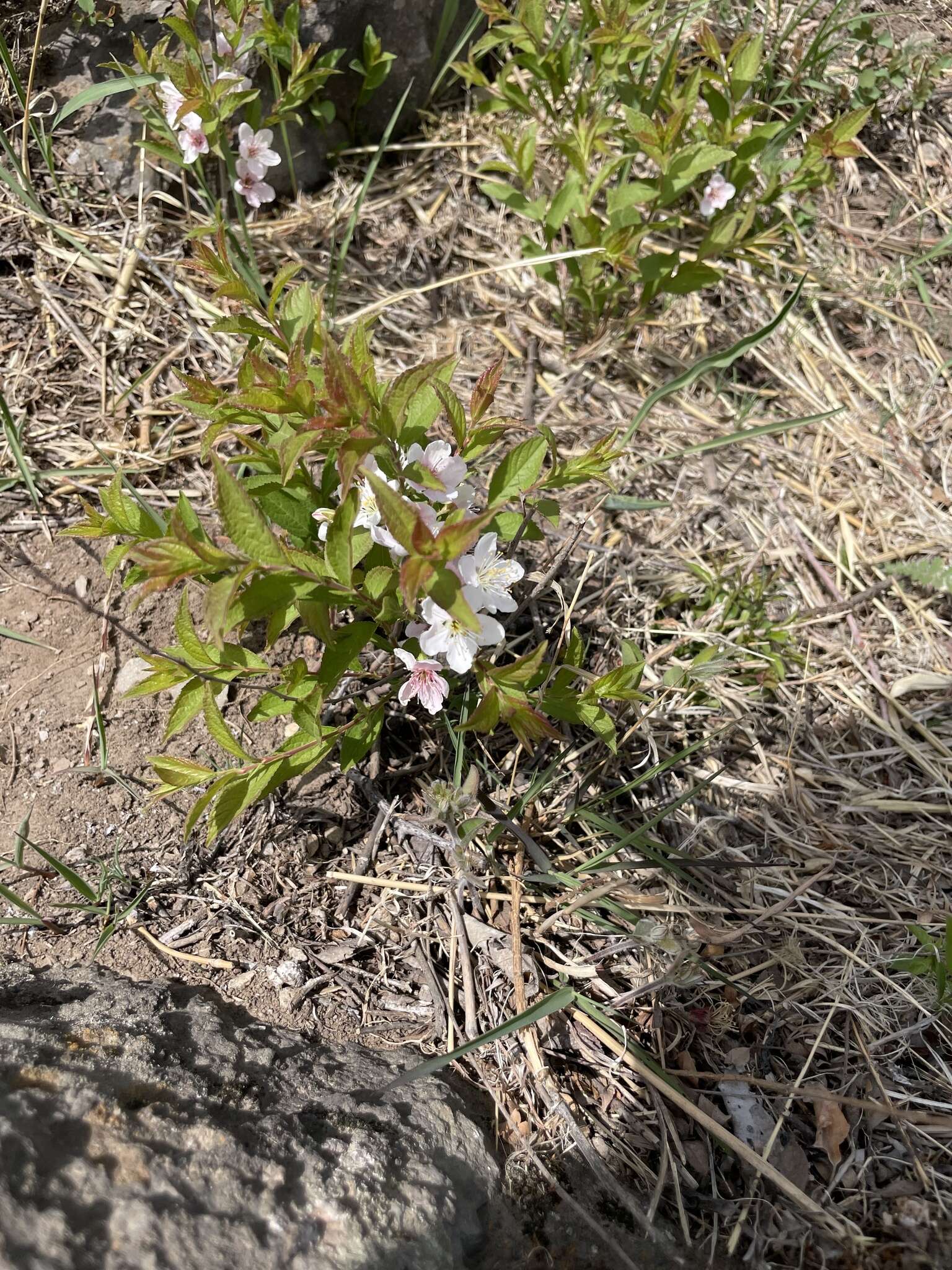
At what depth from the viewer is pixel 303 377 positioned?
65.2 inches

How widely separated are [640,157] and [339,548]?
233 cm

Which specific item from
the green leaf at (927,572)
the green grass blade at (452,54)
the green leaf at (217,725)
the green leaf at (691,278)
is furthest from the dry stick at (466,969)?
the green grass blade at (452,54)

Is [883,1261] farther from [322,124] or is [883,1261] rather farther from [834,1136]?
[322,124]

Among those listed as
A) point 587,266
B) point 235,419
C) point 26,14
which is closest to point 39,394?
point 235,419

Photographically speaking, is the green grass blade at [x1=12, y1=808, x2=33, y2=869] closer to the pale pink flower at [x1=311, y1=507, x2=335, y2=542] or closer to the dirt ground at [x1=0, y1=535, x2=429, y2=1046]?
the dirt ground at [x1=0, y1=535, x2=429, y2=1046]

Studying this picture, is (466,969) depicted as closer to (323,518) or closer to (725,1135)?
(725,1135)

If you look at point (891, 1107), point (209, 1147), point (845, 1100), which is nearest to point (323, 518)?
point (209, 1147)

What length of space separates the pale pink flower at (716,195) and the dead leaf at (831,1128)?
2.42 m

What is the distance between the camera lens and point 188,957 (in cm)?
183

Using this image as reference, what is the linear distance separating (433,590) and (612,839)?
3.00 ft

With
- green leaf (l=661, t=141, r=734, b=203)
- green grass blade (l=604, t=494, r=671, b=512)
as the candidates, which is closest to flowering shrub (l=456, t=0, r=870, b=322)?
green leaf (l=661, t=141, r=734, b=203)

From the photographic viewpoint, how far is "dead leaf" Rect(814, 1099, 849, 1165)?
67.1 inches

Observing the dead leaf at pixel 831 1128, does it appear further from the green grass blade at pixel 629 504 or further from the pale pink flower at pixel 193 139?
the pale pink flower at pixel 193 139

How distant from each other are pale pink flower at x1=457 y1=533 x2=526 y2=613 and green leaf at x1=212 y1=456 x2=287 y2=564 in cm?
33
